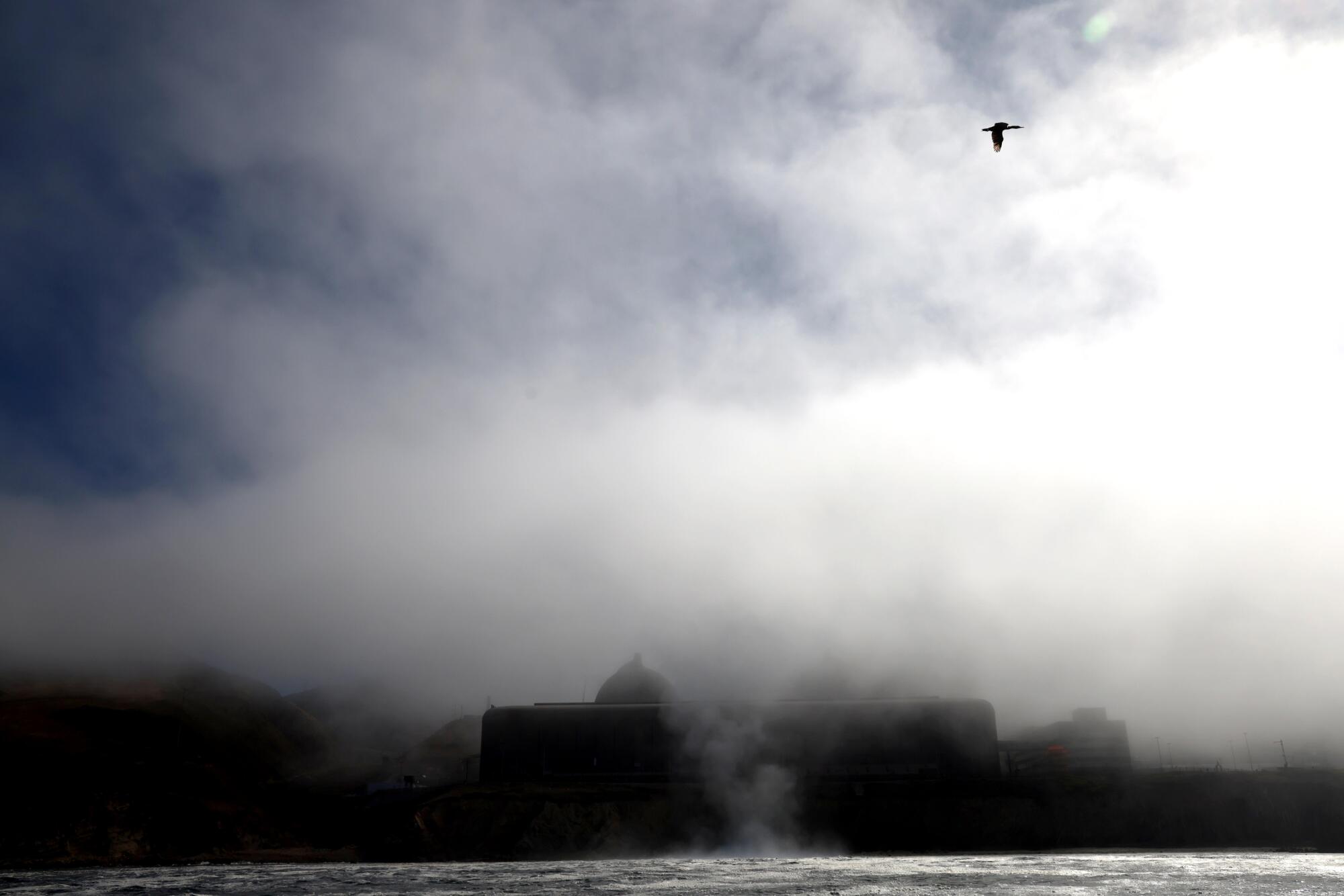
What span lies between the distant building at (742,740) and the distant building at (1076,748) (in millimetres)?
7522

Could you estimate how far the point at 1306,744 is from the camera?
4719 inches

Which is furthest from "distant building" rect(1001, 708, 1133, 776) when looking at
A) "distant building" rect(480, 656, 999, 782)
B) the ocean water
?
the ocean water

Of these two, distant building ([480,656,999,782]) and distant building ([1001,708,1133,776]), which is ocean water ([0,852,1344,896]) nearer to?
distant building ([480,656,999,782])

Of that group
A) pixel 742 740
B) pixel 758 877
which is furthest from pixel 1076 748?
pixel 758 877

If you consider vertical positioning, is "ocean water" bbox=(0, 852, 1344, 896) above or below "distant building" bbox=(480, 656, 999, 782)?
below

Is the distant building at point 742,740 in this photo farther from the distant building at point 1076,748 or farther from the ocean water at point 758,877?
the ocean water at point 758,877

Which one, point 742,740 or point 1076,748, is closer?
point 742,740

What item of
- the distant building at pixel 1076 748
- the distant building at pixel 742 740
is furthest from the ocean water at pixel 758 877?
the distant building at pixel 1076 748

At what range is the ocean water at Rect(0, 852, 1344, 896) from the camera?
48.1 metres

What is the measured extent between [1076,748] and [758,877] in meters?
63.3

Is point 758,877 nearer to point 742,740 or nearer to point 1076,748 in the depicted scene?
point 742,740

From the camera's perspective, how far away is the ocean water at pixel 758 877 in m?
48.1

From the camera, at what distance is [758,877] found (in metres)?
54.8

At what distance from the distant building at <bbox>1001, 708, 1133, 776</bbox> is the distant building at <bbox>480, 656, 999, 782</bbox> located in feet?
24.7
